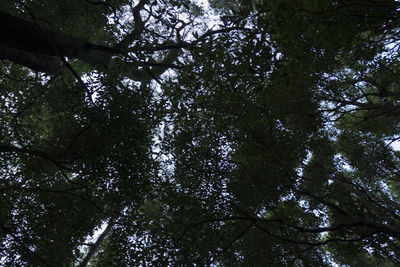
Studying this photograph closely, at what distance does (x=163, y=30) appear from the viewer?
1413 cm

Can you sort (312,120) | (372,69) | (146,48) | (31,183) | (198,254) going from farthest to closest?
(372,69), (312,120), (31,183), (146,48), (198,254)

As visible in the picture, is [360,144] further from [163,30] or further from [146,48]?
[163,30]

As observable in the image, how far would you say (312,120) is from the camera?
809cm

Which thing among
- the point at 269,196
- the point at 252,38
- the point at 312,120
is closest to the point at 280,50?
the point at 252,38

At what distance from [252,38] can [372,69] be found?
7.37 m

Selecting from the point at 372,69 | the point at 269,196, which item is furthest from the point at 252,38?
the point at 372,69

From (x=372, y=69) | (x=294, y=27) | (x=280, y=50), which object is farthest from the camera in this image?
(x=372, y=69)

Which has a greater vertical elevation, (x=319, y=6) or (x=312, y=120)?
(x=312, y=120)

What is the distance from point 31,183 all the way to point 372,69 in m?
13.0

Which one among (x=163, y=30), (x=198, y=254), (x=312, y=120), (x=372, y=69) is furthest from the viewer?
(x=163, y=30)

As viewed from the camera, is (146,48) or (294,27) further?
(146,48)

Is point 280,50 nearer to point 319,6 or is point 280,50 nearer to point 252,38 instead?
point 252,38

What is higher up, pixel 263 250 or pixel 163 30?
pixel 163 30

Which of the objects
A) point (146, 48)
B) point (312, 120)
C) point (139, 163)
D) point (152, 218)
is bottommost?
point (152, 218)
